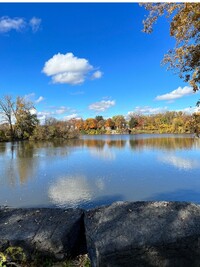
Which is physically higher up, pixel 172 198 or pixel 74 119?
pixel 74 119

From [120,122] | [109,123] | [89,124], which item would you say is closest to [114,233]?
[89,124]

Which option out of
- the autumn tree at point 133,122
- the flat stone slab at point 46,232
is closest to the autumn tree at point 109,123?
the autumn tree at point 133,122

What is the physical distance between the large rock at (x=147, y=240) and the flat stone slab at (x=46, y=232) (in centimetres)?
28

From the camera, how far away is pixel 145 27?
6176mm

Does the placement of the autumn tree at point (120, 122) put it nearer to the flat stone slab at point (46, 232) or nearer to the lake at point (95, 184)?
the lake at point (95, 184)

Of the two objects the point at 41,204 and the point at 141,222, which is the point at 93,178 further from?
the point at 141,222

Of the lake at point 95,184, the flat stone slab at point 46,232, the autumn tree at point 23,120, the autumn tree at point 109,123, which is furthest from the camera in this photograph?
the autumn tree at point 109,123

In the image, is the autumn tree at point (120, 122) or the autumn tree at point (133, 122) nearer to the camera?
the autumn tree at point (133, 122)

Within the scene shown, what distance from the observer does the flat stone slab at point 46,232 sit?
2.19m

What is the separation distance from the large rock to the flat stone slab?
0.28 metres

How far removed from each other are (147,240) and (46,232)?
0.93m

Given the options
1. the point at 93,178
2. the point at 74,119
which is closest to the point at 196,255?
the point at 93,178

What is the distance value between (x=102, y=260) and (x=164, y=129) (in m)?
57.2

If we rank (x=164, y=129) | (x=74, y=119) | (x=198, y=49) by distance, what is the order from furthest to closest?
(x=74, y=119) → (x=164, y=129) → (x=198, y=49)
